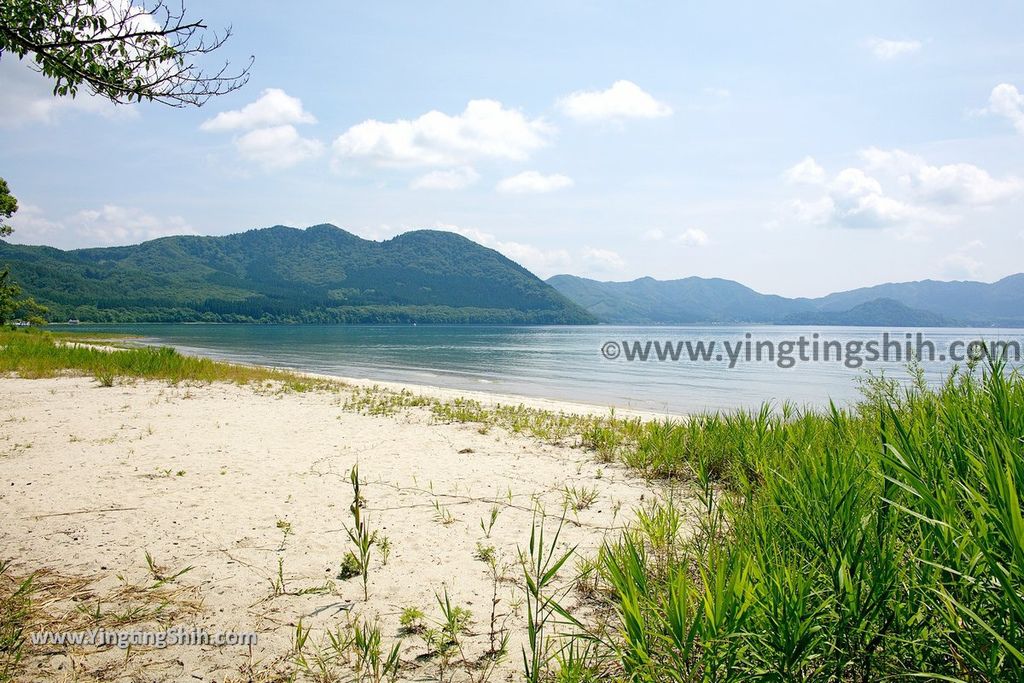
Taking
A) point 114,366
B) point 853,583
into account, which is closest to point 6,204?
point 114,366

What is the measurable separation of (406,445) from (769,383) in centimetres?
3124

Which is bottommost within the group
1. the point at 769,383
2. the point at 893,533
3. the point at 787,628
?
the point at 769,383

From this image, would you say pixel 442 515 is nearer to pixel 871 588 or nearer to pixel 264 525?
pixel 264 525

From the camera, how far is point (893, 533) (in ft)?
7.44

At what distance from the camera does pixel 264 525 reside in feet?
16.7

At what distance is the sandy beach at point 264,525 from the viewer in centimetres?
332

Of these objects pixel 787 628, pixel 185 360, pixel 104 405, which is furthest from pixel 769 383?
pixel 787 628

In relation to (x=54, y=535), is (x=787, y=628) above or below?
above

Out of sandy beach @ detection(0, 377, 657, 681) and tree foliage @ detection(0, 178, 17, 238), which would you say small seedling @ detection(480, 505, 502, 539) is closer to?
sandy beach @ detection(0, 377, 657, 681)

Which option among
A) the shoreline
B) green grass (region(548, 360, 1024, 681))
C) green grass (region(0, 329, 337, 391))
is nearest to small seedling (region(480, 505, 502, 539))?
green grass (region(548, 360, 1024, 681))

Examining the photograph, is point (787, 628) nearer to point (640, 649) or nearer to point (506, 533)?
point (640, 649)

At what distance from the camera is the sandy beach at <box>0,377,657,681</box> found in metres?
3.32

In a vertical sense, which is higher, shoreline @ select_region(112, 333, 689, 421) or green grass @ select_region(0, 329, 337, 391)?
green grass @ select_region(0, 329, 337, 391)

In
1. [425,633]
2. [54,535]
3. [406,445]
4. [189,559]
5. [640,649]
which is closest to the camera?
[640,649]
